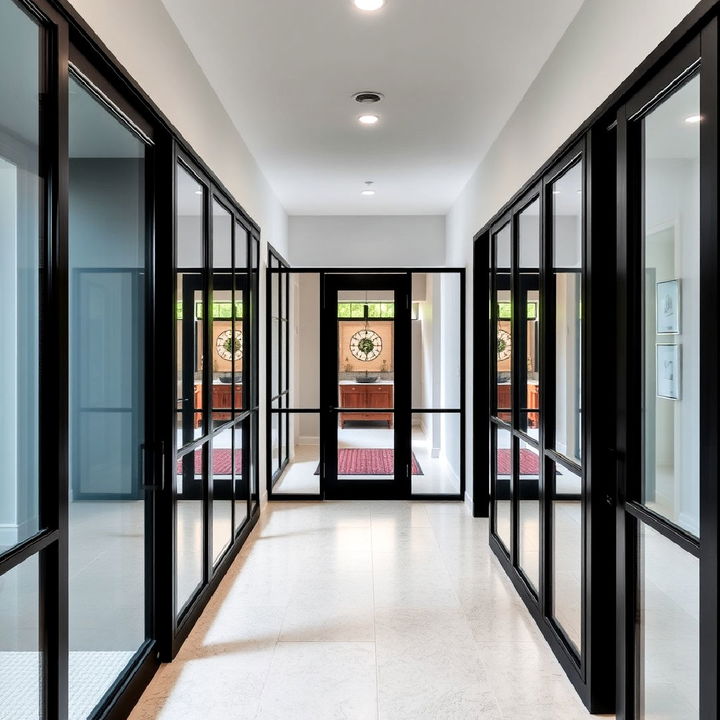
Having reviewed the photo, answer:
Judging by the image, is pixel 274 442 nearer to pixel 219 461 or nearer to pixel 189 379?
pixel 219 461

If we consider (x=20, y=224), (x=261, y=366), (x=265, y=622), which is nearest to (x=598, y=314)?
(x=20, y=224)

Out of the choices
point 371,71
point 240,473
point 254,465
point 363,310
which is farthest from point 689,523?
point 363,310

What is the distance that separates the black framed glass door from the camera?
18.4 feet

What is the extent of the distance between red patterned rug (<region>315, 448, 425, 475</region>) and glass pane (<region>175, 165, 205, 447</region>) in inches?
Result: 100

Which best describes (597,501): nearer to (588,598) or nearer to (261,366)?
(588,598)

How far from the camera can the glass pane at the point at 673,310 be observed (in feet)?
5.48

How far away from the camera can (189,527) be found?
306 centimetres

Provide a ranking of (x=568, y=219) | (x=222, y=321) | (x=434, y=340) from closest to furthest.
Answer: (x=568, y=219) → (x=222, y=321) → (x=434, y=340)

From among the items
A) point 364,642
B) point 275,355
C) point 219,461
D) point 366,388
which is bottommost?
point 364,642

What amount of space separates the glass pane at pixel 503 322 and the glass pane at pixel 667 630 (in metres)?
1.85

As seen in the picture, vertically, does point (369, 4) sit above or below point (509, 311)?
above

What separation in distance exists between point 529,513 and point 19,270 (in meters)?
2.71

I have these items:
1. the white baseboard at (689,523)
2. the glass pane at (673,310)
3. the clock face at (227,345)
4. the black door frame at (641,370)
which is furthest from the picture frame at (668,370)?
the clock face at (227,345)

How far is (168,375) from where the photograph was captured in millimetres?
2678
